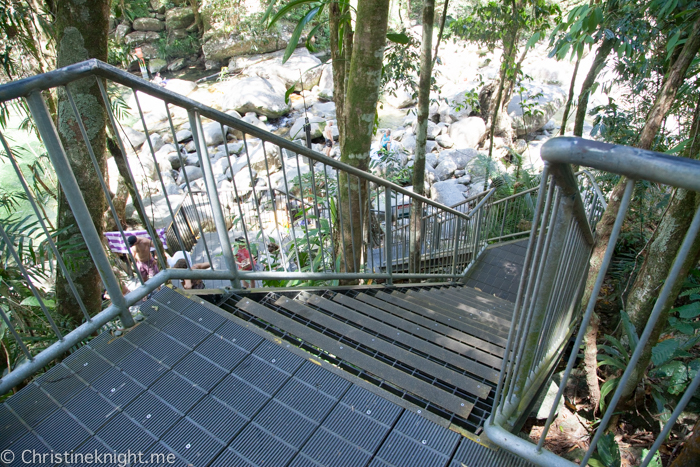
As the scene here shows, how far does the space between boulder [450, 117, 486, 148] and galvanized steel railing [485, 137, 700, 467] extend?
14464mm

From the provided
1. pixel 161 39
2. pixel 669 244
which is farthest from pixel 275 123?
pixel 669 244

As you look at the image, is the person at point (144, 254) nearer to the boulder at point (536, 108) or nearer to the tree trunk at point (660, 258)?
the tree trunk at point (660, 258)

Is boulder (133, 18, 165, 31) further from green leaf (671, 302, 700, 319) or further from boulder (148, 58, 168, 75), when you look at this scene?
green leaf (671, 302, 700, 319)

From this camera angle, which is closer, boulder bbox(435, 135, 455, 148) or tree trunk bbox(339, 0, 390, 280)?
tree trunk bbox(339, 0, 390, 280)

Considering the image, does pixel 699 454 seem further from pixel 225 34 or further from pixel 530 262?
pixel 225 34

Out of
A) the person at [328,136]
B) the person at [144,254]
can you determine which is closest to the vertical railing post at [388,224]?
the person at [144,254]

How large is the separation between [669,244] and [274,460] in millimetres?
3523

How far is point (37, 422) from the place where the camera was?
187 centimetres

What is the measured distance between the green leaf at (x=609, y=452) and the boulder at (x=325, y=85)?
18746 millimetres

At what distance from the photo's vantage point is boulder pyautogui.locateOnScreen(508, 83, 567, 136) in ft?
52.9

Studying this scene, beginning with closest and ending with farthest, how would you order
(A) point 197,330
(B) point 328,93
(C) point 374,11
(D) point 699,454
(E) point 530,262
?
(D) point 699,454, (E) point 530,262, (A) point 197,330, (C) point 374,11, (B) point 328,93

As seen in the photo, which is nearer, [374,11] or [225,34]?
[374,11]

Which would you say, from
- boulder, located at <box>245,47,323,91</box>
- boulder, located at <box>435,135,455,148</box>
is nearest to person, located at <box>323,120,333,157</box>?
boulder, located at <box>435,135,455,148</box>

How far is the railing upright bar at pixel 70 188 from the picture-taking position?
1.76m
